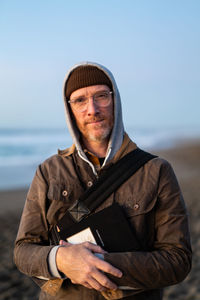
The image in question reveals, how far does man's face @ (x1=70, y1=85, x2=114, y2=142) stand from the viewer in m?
1.94

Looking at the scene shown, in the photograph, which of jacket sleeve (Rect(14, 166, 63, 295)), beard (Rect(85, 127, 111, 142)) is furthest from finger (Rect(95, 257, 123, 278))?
beard (Rect(85, 127, 111, 142))

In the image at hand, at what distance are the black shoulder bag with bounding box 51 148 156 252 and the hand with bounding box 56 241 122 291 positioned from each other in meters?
0.11

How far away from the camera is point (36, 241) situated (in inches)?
74.4

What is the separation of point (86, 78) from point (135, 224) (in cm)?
85

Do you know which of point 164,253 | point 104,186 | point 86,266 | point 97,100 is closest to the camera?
point 86,266

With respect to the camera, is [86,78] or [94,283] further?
[86,78]

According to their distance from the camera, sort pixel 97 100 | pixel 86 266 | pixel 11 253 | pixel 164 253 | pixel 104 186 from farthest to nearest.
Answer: pixel 11 253 < pixel 97 100 < pixel 104 186 < pixel 164 253 < pixel 86 266

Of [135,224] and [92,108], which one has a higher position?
[92,108]

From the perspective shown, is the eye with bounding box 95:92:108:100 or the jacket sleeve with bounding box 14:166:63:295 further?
the eye with bounding box 95:92:108:100

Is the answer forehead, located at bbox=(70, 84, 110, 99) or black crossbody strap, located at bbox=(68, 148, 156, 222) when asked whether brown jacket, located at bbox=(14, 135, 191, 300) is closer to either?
black crossbody strap, located at bbox=(68, 148, 156, 222)

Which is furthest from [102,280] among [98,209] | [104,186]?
[104,186]

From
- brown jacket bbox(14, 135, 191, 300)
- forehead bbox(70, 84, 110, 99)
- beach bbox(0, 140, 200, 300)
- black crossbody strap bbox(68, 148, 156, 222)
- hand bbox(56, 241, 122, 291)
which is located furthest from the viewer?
beach bbox(0, 140, 200, 300)

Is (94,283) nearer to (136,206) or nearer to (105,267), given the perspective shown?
(105,267)

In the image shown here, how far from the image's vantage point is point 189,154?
22.7m
